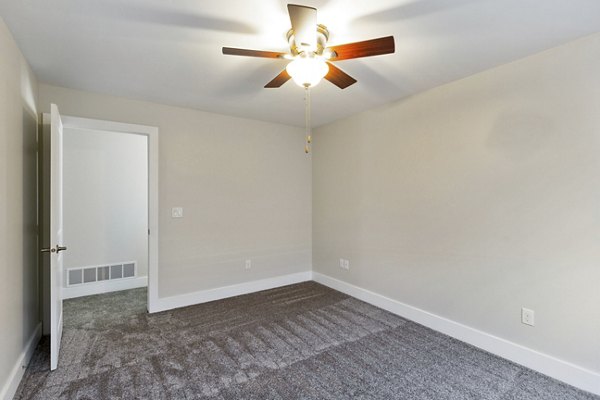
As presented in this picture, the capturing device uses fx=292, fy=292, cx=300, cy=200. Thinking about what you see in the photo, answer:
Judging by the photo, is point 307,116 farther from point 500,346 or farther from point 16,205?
point 500,346

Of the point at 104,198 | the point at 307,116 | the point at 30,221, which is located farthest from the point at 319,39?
the point at 104,198

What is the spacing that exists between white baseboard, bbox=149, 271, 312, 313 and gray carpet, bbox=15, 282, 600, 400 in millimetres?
155

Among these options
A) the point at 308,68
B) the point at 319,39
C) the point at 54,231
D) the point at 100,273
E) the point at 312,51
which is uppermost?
the point at 319,39

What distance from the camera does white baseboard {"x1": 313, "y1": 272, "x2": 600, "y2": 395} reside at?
6.58ft

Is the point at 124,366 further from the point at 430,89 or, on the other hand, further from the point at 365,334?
the point at 430,89

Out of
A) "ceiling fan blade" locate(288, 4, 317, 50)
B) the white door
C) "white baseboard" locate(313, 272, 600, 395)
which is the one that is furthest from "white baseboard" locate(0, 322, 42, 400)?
"white baseboard" locate(313, 272, 600, 395)

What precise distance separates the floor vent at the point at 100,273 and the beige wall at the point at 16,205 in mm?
1339

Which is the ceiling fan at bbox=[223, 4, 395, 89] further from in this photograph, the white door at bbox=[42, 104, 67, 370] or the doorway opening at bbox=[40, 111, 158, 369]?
the doorway opening at bbox=[40, 111, 158, 369]

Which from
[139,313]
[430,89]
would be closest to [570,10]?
[430,89]

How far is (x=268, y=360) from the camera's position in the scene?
2.33m

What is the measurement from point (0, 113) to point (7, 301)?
46.1 inches

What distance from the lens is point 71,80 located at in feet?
8.72

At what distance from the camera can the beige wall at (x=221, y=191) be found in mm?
3354

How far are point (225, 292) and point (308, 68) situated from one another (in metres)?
3.00
